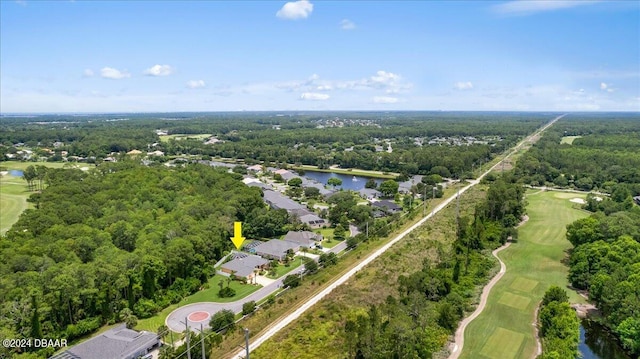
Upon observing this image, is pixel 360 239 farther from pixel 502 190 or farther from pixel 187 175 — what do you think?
pixel 187 175

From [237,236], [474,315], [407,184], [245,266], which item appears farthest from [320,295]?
[407,184]

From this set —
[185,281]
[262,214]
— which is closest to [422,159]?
[262,214]

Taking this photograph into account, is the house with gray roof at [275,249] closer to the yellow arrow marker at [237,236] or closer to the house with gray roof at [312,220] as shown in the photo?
the yellow arrow marker at [237,236]

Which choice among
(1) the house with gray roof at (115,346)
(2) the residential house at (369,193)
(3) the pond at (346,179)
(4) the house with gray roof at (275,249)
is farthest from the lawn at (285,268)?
(3) the pond at (346,179)

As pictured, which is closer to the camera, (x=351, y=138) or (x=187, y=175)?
(x=187, y=175)

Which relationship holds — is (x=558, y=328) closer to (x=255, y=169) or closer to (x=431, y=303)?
(x=431, y=303)

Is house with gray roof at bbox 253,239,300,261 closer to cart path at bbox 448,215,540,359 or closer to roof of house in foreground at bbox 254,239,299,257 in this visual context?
roof of house in foreground at bbox 254,239,299,257

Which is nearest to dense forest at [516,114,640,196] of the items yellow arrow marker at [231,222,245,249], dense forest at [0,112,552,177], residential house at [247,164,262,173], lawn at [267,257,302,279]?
dense forest at [0,112,552,177]
